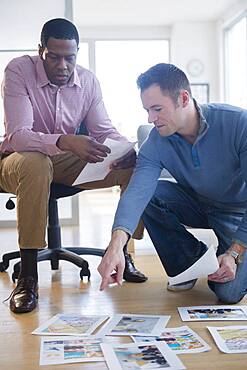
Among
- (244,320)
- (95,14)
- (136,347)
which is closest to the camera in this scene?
(136,347)

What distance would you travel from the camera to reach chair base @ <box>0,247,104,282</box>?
2350 millimetres

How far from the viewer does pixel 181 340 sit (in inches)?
59.7

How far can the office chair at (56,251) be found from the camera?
2.33 m

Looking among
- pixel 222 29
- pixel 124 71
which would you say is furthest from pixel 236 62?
pixel 124 71

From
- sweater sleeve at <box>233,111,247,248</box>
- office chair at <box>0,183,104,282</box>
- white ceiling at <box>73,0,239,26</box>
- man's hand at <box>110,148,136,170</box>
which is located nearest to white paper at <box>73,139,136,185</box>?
man's hand at <box>110,148,136,170</box>

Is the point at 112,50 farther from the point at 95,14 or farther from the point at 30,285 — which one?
the point at 30,285

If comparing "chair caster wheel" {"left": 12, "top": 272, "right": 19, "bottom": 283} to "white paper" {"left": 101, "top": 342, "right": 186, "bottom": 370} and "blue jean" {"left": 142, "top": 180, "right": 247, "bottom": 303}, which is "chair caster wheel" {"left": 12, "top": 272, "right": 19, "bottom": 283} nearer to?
"blue jean" {"left": 142, "top": 180, "right": 247, "bottom": 303}

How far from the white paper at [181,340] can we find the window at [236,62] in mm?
6006

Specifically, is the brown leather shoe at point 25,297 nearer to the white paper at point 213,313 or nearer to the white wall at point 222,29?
the white paper at point 213,313

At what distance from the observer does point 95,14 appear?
748 centimetres

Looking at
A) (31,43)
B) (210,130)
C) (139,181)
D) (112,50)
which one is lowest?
(139,181)

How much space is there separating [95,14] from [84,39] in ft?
2.32

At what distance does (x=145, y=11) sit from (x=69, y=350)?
6610 millimetres

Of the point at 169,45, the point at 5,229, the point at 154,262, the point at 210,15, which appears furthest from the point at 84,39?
the point at 154,262
